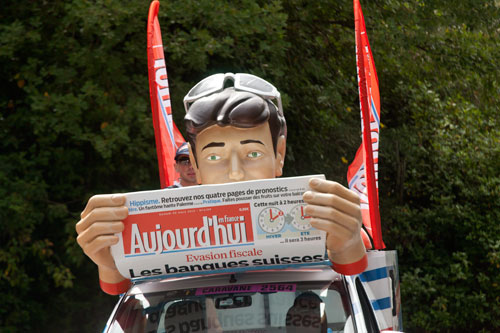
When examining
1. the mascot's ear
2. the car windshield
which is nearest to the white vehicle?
the car windshield

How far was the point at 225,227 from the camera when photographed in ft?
12.3

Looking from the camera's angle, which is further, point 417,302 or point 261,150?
point 417,302

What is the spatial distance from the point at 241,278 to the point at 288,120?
7054mm

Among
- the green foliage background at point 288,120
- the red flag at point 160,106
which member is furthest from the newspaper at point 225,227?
the green foliage background at point 288,120

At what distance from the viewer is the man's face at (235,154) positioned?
445 centimetres

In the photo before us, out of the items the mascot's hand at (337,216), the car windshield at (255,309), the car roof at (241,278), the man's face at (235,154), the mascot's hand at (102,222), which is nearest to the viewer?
the mascot's hand at (337,216)

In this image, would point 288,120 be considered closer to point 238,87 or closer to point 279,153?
point 279,153

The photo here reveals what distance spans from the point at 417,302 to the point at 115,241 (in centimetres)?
854

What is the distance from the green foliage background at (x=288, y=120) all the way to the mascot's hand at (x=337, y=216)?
16.1 ft

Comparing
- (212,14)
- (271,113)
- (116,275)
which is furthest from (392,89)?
(116,275)

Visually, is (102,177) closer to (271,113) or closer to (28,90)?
(28,90)

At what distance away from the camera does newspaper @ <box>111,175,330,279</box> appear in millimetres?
3715

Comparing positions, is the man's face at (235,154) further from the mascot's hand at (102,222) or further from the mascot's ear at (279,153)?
the mascot's hand at (102,222)

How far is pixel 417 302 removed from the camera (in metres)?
11.5
